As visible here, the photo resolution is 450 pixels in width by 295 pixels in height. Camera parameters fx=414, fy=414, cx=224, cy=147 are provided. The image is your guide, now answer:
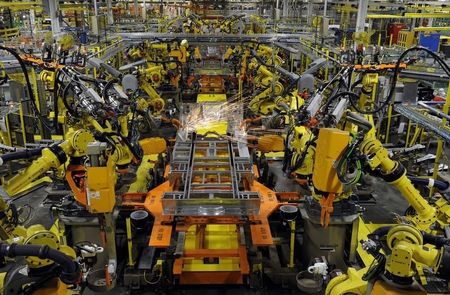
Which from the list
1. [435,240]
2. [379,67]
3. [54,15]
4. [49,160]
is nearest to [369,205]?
[379,67]

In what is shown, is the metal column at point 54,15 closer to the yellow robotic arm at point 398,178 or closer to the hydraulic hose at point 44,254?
the yellow robotic arm at point 398,178

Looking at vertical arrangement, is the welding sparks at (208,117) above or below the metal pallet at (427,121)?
below

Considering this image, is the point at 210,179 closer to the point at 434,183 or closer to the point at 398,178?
the point at 398,178

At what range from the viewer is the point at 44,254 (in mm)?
2869

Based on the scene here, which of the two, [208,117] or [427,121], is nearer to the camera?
[427,121]

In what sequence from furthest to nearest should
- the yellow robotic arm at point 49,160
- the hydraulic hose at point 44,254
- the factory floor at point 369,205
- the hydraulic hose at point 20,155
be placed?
the factory floor at point 369,205 → the yellow robotic arm at point 49,160 → the hydraulic hose at point 20,155 → the hydraulic hose at point 44,254

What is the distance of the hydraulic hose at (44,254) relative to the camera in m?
2.87

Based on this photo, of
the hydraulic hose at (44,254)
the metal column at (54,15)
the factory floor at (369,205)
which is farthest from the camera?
the metal column at (54,15)

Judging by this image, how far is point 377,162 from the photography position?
16.3 ft

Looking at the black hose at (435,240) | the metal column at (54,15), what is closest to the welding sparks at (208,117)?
the metal column at (54,15)

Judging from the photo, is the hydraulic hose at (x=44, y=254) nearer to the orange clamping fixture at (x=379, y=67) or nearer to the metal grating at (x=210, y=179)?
the metal grating at (x=210, y=179)

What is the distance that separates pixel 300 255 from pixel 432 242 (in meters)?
3.00

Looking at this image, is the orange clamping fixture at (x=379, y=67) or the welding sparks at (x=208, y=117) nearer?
the orange clamping fixture at (x=379, y=67)

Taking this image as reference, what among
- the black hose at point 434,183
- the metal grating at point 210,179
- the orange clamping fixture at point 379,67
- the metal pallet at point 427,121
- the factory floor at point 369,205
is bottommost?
the factory floor at point 369,205
